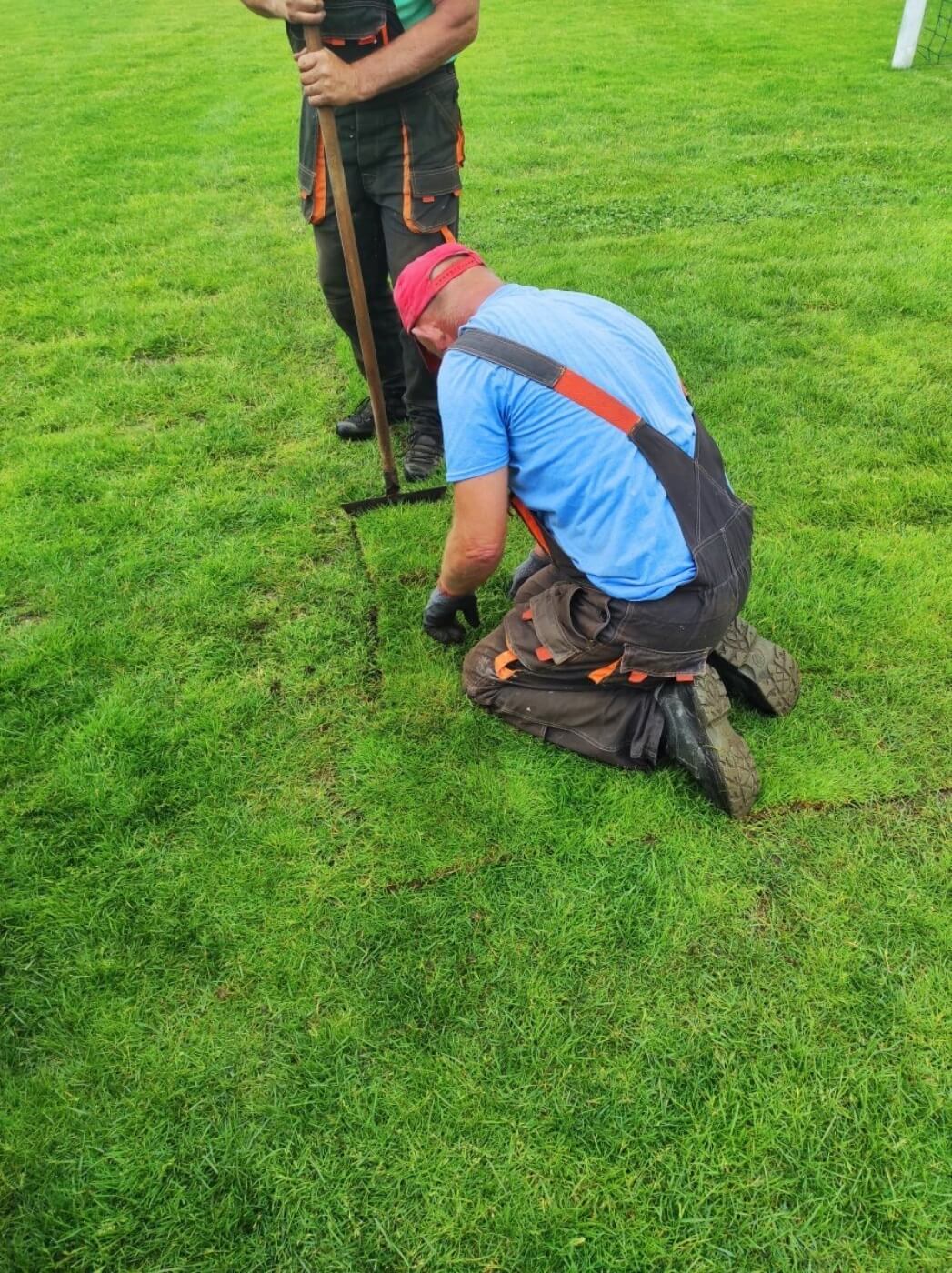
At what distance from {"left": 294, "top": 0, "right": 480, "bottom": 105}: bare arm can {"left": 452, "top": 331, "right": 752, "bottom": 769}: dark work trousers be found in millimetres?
1345

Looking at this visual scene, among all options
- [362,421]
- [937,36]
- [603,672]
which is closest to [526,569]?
[603,672]

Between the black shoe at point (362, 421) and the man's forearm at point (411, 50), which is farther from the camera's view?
the black shoe at point (362, 421)

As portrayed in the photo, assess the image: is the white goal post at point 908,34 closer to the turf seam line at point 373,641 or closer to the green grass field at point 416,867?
the green grass field at point 416,867

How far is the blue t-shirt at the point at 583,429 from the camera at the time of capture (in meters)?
1.99

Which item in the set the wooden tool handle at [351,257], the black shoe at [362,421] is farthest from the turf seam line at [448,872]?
the black shoe at [362,421]

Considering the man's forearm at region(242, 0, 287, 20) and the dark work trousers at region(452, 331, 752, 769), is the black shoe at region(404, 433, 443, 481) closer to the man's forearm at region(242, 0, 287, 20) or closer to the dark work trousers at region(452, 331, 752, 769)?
→ the dark work trousers at region(452, 331, 752, 769)

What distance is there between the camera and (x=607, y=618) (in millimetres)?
2271

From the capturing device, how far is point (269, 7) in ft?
9.44

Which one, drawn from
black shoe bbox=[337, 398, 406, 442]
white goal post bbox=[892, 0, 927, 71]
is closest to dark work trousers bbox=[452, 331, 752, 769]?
black shoe bbox=[337, 398, 406, 442]

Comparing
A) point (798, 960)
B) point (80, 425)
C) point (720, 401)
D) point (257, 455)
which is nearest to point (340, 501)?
point (257, 455)

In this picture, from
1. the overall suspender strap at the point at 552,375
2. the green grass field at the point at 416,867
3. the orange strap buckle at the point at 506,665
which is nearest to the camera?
the green grass field at the point at 416,867

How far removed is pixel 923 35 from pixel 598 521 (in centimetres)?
1176

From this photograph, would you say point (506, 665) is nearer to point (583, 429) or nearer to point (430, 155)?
point (583, 429)

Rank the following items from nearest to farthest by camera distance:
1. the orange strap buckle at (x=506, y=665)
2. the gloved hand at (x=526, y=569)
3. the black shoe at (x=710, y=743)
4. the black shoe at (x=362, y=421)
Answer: the black shoe at (x=710, y=743) < the orange strap buckle at (x=506, y=665) < the gloved hand at (x=526, y=569) < the black shoe at (x=362, y=421)
